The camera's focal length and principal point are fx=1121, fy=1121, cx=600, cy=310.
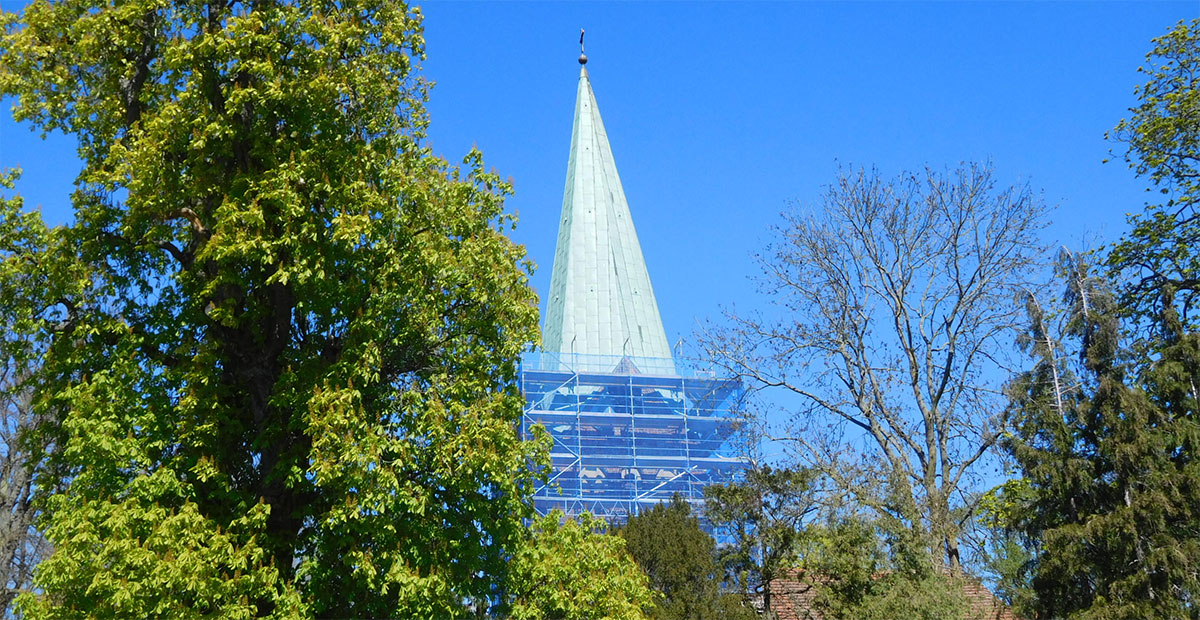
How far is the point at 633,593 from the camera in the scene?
16938 millimetres

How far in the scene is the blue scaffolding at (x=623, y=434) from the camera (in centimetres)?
5109

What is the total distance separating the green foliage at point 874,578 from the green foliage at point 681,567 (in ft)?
4.83

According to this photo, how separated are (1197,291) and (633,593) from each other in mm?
11644

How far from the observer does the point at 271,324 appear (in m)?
13.7

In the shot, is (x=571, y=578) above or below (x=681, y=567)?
below

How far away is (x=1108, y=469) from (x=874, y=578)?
4230 millimetres

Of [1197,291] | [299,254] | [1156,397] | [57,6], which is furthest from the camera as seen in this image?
[1197,291]

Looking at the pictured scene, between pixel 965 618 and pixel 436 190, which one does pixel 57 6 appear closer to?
pixel 436 190

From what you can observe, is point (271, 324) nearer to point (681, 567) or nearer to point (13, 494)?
point (13, 494)

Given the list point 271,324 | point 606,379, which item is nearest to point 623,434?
point 606,379

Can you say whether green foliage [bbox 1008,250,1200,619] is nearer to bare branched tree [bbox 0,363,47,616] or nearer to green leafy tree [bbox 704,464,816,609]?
green leafy tree [bbox 704,464,816,609]

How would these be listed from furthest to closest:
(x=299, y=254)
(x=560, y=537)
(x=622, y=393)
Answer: (x=622, y=393) → (x=560, y=537) → (x=299, y=254)

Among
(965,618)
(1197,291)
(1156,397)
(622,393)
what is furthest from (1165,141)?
(622,393)

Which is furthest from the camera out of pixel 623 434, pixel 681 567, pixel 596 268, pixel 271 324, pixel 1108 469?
pixel 596 268
